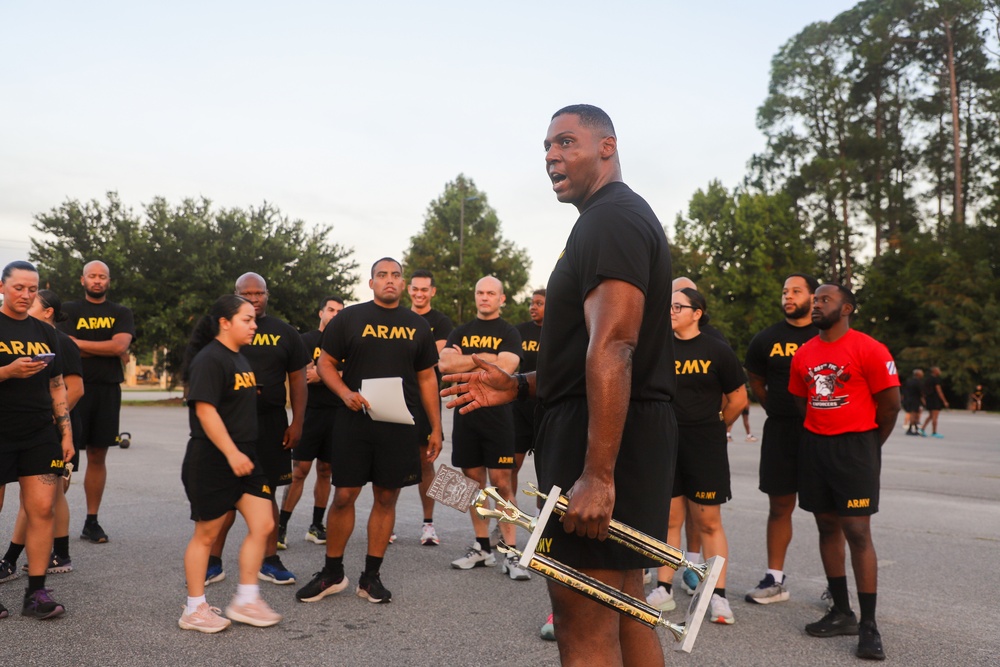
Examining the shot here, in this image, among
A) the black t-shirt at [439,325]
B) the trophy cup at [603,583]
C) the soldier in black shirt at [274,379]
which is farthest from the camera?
the black t-shirt at [439,325]

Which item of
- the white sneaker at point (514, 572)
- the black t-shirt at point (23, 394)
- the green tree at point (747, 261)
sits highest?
the green tree at point (747, 261)

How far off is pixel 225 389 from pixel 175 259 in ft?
89.8

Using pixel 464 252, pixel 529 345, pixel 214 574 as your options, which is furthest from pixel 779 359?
pixel 464 252

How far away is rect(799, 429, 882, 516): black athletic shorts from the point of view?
15.7 ft

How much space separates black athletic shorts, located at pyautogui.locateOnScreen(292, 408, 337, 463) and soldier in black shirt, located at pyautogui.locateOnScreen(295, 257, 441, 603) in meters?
1.53

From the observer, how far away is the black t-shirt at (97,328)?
7117 millimetres

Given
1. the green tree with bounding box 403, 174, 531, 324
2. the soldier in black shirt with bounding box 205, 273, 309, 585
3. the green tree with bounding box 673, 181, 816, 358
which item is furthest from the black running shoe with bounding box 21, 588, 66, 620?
the green tree with bounding box 673, 181, 816, 358

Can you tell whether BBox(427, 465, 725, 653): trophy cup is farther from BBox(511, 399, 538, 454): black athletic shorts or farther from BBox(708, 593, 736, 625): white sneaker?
BBox(511, 399, 538, 454): black athletic shorts

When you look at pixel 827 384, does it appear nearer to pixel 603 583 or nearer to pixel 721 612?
pixel 721 612

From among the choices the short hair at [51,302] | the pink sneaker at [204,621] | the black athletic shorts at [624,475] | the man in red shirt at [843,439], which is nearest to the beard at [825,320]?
the man in red shirt at [843,439]

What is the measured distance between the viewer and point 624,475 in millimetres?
2559

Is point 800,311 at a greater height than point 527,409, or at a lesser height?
greater

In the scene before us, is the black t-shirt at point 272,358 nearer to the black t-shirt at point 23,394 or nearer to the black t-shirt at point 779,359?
the black t-shirt at point 23,394

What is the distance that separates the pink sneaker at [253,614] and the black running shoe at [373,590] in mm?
698
